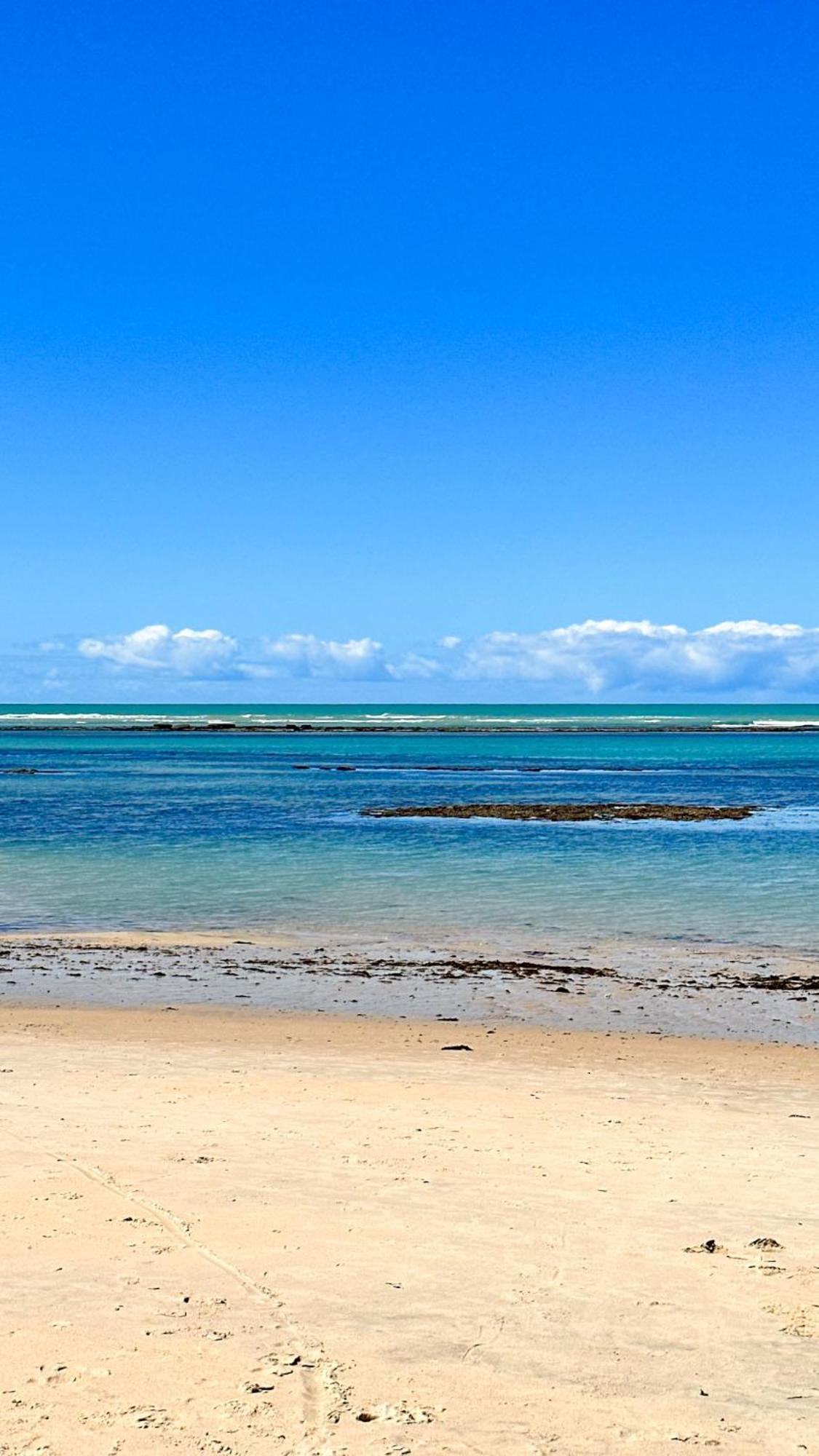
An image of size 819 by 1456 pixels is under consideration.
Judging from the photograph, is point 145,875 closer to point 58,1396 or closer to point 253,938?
point 253,938

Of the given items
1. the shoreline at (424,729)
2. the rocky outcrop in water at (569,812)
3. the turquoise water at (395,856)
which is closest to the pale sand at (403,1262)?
the turquoise water at (395,856)

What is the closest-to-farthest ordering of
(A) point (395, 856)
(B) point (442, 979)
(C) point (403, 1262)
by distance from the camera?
(C) point (403, 1262)
(B) point (442, 979)
(A) point (395, 856)

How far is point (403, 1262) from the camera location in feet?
22.5

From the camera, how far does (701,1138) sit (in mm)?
9492

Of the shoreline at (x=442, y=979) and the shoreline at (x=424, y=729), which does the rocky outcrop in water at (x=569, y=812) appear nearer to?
the shoreline at (x=442, y=979)

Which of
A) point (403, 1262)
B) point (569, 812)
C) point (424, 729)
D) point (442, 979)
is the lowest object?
point (442, 979)

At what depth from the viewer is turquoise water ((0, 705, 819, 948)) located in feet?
71.2

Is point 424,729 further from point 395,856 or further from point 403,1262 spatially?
point 403,1262

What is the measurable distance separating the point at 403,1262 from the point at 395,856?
23.4 m

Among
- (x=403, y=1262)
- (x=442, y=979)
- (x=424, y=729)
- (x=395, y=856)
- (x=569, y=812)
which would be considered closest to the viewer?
(x=403, y=1262)

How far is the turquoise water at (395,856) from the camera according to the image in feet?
71.2

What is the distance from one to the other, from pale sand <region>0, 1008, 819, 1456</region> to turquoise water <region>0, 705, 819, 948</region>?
10.1 metres

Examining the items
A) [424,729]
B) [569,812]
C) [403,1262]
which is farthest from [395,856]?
[424,729]

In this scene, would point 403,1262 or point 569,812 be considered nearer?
point 403,1262
